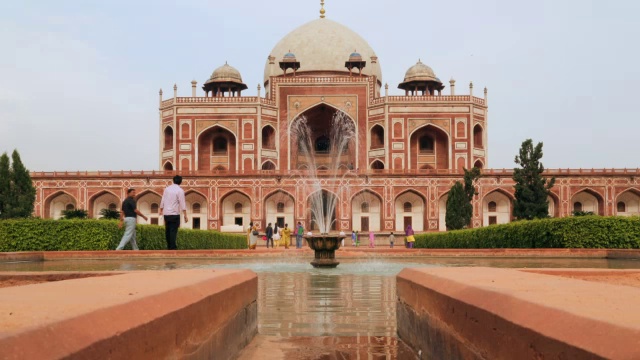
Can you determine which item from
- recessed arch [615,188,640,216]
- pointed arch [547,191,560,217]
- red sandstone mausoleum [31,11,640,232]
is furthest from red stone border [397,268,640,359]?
recessed arch [615,188,640,216]

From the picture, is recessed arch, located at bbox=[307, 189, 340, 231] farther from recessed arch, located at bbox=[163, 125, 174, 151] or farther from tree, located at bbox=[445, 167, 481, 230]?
recessed arch, located at bbox=[163, 125, 174, 151]

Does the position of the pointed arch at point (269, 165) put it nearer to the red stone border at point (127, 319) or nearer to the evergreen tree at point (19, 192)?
the evergreen tree at point (19, 192)

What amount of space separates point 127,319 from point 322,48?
1651 inches

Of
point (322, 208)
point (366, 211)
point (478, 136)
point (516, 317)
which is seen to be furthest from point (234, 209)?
point (516, 317)

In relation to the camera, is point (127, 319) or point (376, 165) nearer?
point (127, 319)

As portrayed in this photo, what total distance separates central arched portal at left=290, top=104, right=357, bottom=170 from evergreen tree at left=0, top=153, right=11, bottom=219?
17.9 metres

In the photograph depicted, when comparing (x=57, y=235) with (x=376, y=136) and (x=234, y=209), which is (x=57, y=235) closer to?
(x=234, y=209)

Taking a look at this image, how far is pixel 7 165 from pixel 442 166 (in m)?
21.7

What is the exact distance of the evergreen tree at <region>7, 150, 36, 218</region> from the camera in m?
23.0

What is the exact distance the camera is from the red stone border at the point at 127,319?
1.32 m

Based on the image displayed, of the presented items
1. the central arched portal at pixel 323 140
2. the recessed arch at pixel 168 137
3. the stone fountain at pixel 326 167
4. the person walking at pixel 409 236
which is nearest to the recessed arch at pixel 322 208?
the stone fountain at pixel 326 167

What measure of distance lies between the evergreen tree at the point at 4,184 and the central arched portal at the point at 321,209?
13711 mm

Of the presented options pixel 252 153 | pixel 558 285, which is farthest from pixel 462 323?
pixel 252 153

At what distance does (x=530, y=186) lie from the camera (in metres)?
26.6
